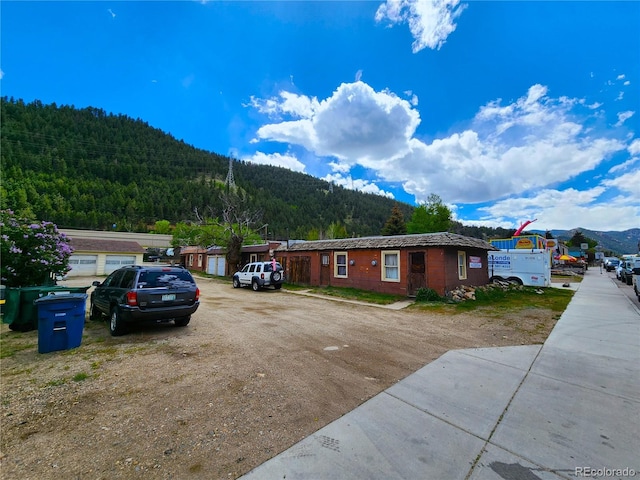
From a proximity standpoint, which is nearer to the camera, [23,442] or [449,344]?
[23,442]

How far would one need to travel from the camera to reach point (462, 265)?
1552 centimetres

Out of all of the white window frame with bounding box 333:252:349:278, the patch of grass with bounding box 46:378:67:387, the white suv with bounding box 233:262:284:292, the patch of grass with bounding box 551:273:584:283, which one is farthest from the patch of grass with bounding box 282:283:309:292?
the patch of grass with bounding box 551:273:584:283

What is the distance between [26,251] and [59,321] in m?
5.53

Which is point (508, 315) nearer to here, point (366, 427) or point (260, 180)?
point (366, 427)

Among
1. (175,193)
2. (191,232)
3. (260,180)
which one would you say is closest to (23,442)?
(191,232)

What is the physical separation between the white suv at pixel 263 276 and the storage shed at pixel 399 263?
2533 millimetres

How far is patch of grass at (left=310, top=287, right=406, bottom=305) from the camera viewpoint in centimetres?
1389

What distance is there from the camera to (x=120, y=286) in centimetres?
735

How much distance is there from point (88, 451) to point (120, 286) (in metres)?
5.52

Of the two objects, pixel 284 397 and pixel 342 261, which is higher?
pixel 342 261

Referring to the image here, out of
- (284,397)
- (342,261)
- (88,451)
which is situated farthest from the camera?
(342,261)

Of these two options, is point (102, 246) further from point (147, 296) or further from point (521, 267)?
point (521, 267)

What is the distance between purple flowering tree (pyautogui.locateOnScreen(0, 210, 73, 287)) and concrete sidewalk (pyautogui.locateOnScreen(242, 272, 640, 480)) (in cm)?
1104

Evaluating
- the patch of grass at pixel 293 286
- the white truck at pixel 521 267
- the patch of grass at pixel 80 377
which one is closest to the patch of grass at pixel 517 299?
the white truck at pixel 521 267
